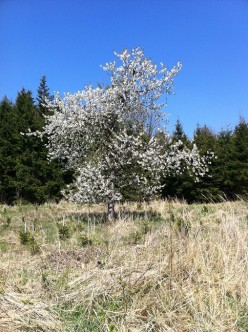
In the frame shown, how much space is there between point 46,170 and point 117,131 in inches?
411

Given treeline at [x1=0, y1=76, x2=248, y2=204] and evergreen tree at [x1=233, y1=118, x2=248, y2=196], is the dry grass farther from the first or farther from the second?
evergreen tree at [x1=233, y1=118, x2=248, y2=196]

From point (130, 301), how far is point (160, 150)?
667 centimetres

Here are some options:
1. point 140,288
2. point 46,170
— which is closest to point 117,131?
point 140,288

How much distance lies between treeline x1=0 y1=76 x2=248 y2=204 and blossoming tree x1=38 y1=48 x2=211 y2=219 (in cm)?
942

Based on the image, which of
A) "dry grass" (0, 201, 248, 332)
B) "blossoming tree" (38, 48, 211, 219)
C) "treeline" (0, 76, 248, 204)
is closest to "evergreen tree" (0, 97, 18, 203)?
"treeline" (0, 76, 248, 204)

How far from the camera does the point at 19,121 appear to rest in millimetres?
20031

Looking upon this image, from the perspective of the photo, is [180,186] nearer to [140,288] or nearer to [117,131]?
[117,131]

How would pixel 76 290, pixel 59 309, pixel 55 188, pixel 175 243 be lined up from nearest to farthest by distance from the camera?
pixel 59 309 → pixel 76 290 → pixel 175 243 → pixel 55 188

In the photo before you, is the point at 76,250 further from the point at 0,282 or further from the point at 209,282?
the point at 209,282

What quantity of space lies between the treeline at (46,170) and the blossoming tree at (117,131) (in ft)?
30.9

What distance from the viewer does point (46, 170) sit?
1917 centimetres

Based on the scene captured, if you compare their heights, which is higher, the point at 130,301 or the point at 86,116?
the point at 86,116

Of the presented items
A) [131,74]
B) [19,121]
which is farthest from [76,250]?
[19,121]

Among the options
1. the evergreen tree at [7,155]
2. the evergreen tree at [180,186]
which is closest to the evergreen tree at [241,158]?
the evergreen tree at [180,186]
